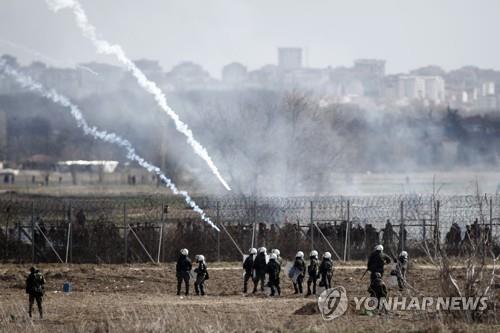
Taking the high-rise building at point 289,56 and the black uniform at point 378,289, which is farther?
the high-rise building at point 289,56

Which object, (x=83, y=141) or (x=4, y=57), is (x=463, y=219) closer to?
(x=4, y=57)

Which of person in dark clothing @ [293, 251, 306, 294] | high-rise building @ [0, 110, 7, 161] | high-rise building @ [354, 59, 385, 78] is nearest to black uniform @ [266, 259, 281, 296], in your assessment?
person in dark clothing @ [293, 251, 306, 294]

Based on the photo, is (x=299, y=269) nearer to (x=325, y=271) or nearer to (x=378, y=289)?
(x=325, y=271)

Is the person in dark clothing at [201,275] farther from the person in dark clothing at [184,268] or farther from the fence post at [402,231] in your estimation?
the fence post at [402,231]

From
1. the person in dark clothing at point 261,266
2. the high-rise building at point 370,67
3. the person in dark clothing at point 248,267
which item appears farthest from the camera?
the high-rise building at point 370,67

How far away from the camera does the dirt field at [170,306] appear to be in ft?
82.6

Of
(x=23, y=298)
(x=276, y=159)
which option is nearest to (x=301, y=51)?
(x=276, y=159)

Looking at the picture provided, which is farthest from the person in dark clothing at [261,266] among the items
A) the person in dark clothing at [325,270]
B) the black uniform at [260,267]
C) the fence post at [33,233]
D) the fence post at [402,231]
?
the fence post at [33,233]

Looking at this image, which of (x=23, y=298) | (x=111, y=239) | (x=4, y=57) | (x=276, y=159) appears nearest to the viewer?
(x=23, y=298)

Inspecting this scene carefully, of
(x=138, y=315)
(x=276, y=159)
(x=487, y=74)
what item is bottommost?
(x=138, y=315)

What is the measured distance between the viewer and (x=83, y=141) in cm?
8725

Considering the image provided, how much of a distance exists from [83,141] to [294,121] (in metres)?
26.7

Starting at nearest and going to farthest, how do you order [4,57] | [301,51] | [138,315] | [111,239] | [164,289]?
1. [138,315]
2. [164,289]
3. [111,239]
4. [4,57]
5. [301,51]

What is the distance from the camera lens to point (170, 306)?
28.8 meters
